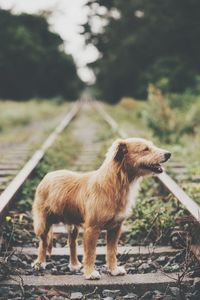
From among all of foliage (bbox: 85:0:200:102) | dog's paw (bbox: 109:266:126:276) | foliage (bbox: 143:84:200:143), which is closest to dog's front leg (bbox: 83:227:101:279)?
dog's paw (bbox: 109:266:126:276)

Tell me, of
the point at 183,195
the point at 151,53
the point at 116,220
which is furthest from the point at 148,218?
the point at 151,53

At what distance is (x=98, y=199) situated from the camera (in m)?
4.41

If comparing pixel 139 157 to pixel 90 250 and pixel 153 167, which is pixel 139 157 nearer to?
pixel 153 167

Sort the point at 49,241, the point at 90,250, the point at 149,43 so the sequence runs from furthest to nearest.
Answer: the point at 149,43, the point at 49,241, the point at 90,250

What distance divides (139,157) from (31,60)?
1513 inches

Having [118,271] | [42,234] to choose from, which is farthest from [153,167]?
[42,234]

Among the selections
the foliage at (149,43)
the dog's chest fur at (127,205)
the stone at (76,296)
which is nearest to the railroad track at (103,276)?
the stone at (76,296)

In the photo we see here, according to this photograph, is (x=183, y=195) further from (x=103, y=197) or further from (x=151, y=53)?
(x=151, y=53)

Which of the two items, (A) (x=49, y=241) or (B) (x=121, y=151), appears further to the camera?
(A) (x=49, y=241)

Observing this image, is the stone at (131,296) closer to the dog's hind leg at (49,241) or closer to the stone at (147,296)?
the stone at (147,296)

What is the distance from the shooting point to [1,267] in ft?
14.7

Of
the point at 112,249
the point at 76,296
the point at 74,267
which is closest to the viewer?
the point at 76,296

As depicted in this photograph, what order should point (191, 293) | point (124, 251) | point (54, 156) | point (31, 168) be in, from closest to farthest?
point (191, 293), point (124, 251), point (31, 168), point (54, 156)

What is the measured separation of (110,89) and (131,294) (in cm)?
3382
